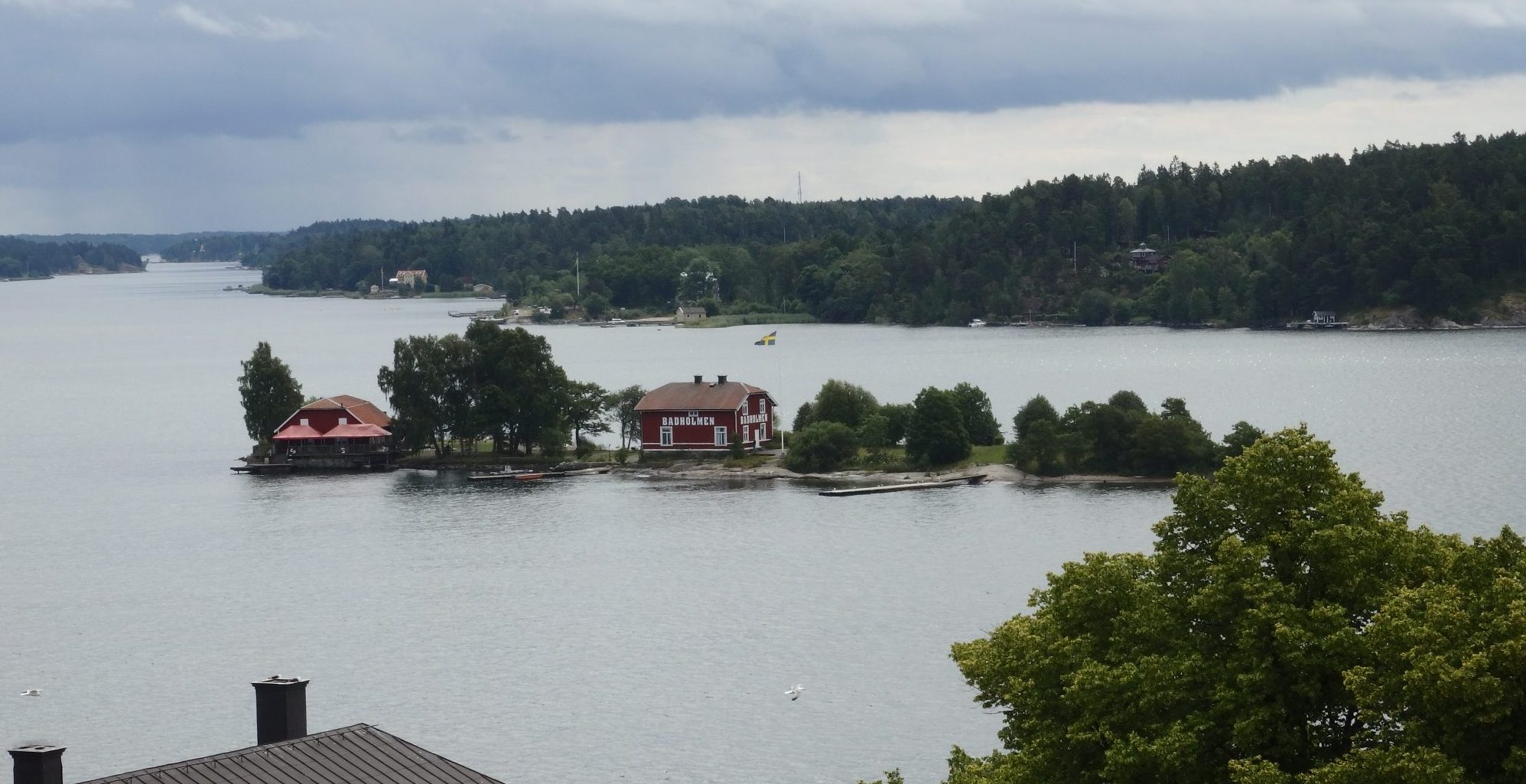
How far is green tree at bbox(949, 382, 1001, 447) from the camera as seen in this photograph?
67.2 metres

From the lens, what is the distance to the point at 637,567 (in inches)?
1918

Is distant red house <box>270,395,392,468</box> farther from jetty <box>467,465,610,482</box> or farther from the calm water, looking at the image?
jetty <box>467,465,610,482</box>

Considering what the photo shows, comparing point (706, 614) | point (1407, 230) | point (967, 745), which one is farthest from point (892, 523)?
point (1407, 230)

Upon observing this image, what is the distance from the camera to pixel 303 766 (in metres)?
15.4

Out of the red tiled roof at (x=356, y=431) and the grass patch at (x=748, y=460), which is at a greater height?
the red tiled roof at (x=356, y=431)

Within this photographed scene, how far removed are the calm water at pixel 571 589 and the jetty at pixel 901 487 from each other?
1294 millimetres

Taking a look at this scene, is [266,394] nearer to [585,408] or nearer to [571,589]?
[585,408]

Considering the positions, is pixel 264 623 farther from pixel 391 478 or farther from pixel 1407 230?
pixel 1407 230

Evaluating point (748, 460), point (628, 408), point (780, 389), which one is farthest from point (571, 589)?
point (780, 389)

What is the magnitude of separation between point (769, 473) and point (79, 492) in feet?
77.4

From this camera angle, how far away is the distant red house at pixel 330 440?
71438 millimetres

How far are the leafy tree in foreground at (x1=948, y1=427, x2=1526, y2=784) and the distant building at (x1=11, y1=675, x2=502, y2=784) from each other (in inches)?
189

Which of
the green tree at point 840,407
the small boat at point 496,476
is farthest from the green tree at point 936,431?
the small boat at point 496,476

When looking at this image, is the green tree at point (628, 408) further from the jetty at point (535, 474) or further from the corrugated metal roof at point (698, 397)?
the jetty at point (535, 474)
